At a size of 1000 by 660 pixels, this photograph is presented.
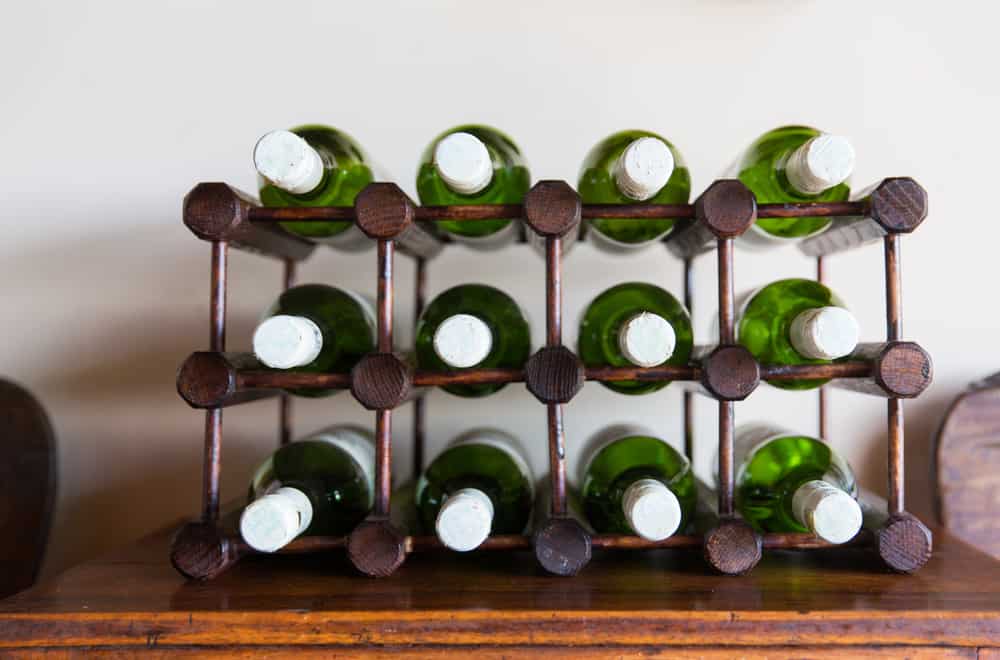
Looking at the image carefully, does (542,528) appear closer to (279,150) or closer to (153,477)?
(279,150)

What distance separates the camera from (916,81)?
2.77 feet

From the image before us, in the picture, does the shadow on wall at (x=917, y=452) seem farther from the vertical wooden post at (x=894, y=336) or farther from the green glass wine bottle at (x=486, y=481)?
the green glass wine bottle at (x=486, y=481)

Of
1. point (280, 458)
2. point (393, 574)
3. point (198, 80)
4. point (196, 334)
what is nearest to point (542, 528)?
point (393, 574)

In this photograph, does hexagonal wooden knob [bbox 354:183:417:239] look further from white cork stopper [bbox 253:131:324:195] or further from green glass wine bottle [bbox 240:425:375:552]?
green glass wine bottle [bbox 240:425:375:552]

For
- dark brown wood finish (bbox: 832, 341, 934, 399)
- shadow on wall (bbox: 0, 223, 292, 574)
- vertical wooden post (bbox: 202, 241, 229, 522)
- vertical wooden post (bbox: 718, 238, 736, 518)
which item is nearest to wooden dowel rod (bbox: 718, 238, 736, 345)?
vertical wooden post (bbox: 718, 238, 736, 518)

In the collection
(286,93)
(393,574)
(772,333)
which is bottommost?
(393,574)

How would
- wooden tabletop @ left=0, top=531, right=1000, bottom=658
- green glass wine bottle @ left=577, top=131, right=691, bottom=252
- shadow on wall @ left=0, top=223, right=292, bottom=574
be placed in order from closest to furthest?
wooden tabletop @ left=0, top=531, right=1000, bottom=658
green glass wine bottle @ left=577, top=131, right=691, bottom=252
shadow on wall @ left=0, top=223, right=292, bottom=574

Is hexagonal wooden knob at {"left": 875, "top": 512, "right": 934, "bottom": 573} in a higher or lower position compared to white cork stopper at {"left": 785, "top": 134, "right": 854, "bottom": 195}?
lower

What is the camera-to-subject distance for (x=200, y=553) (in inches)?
22.1

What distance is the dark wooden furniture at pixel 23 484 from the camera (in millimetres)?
762

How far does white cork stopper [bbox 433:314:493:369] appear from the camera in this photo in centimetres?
51

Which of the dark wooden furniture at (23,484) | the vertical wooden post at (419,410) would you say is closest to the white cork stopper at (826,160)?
the vertical wooden post at (419,410)

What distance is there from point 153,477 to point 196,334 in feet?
0.64

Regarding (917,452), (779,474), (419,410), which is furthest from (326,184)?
(917,452)
